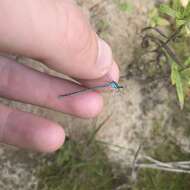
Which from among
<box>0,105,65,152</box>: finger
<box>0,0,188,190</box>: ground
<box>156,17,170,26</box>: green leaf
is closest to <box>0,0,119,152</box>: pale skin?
<box>0,105,65,152</box>: finger

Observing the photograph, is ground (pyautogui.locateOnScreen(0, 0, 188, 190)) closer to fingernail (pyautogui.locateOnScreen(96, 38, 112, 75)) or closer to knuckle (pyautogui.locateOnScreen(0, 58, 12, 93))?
knuckle (pyautogui.locateOnScreen(0, 58, 12, 93))

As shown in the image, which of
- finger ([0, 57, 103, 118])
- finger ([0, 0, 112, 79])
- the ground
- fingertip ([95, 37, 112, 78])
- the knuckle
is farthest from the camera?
the ground

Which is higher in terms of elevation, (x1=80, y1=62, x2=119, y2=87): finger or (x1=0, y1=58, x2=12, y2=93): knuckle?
(x1=80, y1=62, x2=119, y2=87): finger

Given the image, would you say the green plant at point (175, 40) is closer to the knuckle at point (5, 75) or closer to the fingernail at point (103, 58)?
the fingernail at point (103, 58)

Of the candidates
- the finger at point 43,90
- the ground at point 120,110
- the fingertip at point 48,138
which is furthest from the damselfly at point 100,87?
the ground at point 120,110

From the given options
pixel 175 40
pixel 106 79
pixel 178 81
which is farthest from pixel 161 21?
pixel 106 79

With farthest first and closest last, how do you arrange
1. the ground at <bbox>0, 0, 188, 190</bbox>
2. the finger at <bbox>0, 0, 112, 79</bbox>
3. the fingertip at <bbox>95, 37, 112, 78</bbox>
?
the ground at <bbox>0, 0, 188, 190</bbox> → the fingertip at <bbox>95, 37, 112, 78</bbox> → the finger at <bbox>0, 0, 112, 79</bbox>
